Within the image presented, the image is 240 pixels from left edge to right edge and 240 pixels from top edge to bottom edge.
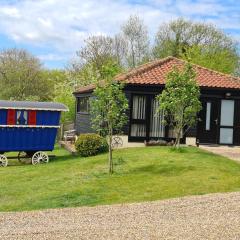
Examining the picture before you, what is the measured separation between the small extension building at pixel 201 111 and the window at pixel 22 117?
4696 millimetres

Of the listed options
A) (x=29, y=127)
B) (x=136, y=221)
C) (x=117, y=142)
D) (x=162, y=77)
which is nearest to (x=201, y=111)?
(x=162, y=77)

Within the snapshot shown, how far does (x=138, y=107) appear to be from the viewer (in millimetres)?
23000

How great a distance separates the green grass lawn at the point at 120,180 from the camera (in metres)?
12.1

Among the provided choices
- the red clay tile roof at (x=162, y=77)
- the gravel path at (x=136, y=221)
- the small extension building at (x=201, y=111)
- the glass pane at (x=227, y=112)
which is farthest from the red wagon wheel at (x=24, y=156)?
the gravel path at (x=136, y=221)

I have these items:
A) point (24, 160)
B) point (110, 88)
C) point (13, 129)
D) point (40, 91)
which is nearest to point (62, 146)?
point (24, 160)

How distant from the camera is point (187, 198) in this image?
1159cm

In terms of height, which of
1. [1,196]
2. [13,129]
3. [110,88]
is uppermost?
[110,88]

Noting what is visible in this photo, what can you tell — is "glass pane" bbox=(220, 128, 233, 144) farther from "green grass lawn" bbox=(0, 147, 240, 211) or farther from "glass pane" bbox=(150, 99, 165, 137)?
"green grass lawn" bbox=(0, 147, 240, 211)

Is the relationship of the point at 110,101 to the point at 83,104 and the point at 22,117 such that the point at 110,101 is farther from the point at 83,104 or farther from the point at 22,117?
the point at 83,104

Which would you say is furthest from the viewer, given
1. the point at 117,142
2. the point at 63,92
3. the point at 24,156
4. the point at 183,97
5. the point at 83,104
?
the point at 63,92

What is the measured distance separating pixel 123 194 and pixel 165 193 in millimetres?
1022

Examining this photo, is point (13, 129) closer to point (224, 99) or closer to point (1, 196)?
point (1, 196)

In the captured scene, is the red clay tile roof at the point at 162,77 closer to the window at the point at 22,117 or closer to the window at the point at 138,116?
the window at the point at 138,116

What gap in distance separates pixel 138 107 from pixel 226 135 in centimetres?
443
